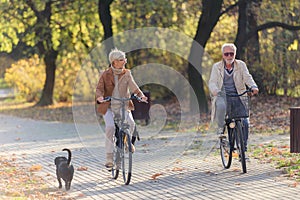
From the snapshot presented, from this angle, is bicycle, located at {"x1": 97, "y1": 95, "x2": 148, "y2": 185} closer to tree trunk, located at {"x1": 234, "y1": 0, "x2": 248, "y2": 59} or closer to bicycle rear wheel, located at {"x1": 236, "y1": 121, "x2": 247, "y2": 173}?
bicycle rear wheel, located at {"x1": 236, "y1": 121, "x2": 247, "y2": 173}

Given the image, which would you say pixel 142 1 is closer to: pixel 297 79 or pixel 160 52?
pixel 160 52

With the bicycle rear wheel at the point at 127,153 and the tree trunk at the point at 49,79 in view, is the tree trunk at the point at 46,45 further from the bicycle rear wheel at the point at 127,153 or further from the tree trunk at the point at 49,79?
the bicycle rear wheel at the point at 127,153

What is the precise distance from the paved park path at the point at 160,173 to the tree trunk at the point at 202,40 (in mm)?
5573

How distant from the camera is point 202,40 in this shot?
67.1ft

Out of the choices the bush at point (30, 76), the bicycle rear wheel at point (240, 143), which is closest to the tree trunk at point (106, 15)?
the bicycle rear wheel at point (240, 143)

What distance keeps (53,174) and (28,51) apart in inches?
987

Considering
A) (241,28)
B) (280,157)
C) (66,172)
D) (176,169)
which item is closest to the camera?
(66,172)

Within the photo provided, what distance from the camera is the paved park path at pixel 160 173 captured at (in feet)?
26.2

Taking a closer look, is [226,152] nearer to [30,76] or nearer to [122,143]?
[122,143]

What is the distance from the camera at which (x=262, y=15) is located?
2348 centimetres

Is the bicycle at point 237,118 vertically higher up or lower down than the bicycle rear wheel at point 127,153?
higher up

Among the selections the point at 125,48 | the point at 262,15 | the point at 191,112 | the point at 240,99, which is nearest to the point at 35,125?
the point at 191,112

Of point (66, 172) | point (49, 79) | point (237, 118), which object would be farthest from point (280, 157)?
point (49, 79)

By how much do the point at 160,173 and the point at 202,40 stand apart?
1137cm
